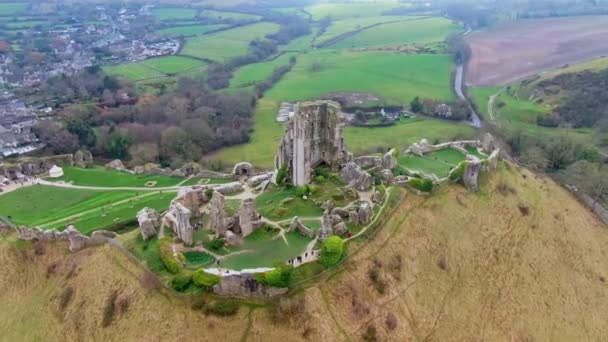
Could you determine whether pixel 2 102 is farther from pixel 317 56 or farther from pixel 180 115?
pixel 317 56

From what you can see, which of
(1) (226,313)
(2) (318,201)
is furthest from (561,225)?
(1) (226,313)

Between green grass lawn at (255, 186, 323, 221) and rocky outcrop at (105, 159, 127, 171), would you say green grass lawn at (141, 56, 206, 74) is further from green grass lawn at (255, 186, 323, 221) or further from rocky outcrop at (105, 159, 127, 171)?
green grass lawn at (255, 186, 323, 221)

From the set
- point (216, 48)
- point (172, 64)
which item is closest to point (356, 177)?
point (172, 64)

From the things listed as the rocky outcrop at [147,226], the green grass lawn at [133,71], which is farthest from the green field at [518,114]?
the green grass lawn at [133,71]

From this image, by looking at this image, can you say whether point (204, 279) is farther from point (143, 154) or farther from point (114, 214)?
point (143, 154)

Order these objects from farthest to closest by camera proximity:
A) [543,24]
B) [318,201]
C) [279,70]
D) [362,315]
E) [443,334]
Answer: [543,24]
[279,70]
[318,201]
[443,334]
[362,315]

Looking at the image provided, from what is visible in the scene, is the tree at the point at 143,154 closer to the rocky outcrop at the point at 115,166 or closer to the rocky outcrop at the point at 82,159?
the rocky outcrop at the point at 115,166

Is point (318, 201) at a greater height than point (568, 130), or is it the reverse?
point (318, 201)

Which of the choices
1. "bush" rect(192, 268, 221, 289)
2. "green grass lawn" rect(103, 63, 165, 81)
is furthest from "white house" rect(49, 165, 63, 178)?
"green grass lawn" rect(103, 63, 165, 81)
